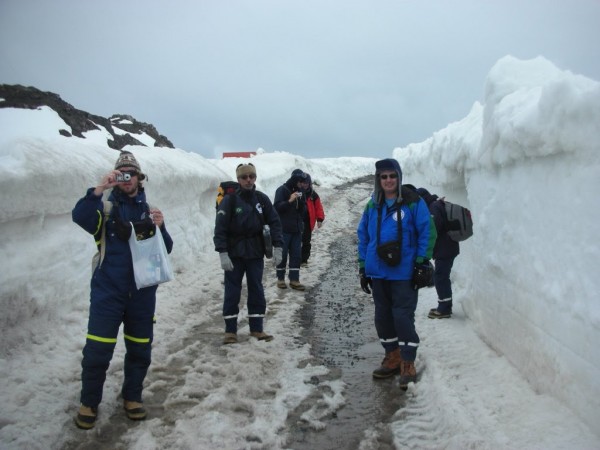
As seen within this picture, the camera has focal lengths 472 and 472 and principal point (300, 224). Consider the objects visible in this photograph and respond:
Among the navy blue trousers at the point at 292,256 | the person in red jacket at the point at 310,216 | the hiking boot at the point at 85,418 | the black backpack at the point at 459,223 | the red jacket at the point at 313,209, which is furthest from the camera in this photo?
the red jacket at the point at 313,209

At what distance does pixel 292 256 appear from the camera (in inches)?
336

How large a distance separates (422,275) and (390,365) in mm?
1076

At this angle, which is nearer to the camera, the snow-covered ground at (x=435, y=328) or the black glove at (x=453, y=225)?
the snow-covered ground at (x=435, y=328)

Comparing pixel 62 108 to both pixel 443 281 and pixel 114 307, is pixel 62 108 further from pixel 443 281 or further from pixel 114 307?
pixel 443 281

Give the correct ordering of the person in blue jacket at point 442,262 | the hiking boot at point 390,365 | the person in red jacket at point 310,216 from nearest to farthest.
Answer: the hiking boot at point 390,365 < the person in blue jacket at point 442,262 < the person in red jacket at point 310,216

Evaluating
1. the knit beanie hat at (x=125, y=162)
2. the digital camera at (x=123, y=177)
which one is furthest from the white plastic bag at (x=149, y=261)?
the knit beanie hat at (x=125, y=162)

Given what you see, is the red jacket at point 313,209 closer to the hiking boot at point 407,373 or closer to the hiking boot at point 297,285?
the hiking boot at point 297,285

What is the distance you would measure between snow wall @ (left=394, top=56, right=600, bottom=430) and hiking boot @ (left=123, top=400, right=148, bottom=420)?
320cm

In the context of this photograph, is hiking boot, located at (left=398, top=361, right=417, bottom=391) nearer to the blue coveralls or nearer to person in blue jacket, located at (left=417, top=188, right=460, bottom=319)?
person in blue jacket, located at (left=417, top=188, right=460, bottom=319)

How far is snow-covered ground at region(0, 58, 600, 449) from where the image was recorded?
3.29m

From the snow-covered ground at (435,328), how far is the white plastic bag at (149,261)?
3.68ft

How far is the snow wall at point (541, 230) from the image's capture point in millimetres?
3158

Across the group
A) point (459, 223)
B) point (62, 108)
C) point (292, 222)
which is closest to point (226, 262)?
point (459, 223)

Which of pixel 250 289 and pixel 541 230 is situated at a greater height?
pixel 541 230
